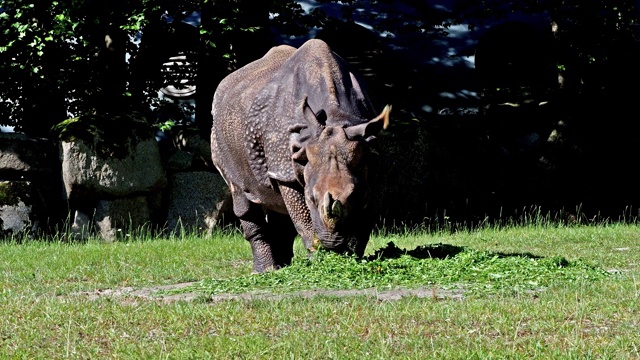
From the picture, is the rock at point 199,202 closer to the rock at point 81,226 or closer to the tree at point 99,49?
the rock at point 81,226

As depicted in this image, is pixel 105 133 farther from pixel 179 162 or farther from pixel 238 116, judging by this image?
pixel 238 116

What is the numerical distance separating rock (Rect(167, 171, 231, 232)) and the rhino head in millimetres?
6589

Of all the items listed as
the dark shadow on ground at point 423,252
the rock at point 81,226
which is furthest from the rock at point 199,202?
the dark shadow on ground at point 423,252

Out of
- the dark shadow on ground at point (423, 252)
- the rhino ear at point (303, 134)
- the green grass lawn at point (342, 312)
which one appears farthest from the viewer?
the dark shadow on ground at point (423, 252)

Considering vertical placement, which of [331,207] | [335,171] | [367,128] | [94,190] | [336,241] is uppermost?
[367,128]

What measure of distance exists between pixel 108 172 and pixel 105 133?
1.85 ft

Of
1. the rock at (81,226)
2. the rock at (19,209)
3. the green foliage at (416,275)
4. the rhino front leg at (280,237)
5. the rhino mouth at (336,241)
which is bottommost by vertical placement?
the rock at (81,226)

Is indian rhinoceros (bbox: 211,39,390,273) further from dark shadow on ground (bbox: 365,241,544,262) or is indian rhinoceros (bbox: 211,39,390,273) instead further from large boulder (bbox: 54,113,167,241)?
large boulder (bbox: 54,113,167,241)

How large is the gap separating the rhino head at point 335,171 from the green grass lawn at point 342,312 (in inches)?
10.6

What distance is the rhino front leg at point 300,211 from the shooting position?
9.66m

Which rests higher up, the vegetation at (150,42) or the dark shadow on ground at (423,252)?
the vegetation at (150,42)

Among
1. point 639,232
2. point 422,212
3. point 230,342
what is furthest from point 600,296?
point 422,212

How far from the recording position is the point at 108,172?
49.7 ft

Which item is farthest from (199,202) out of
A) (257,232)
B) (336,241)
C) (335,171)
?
(335,171)
